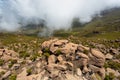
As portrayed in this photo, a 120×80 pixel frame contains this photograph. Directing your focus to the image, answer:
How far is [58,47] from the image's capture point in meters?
83.8

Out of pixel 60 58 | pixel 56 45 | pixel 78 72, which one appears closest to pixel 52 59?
pixel 60 58

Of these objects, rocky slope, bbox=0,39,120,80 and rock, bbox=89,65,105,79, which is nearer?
rocky slope, bbox=0,39,120,80

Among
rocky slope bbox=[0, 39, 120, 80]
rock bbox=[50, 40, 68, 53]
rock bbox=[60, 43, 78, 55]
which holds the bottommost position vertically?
rocky slope bbox=[0, 39, 120, 80]

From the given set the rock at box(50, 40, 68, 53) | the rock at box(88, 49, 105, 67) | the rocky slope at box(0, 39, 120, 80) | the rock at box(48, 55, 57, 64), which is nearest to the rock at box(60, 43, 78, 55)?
the rocky slope at box(0, 39, 120, 80)

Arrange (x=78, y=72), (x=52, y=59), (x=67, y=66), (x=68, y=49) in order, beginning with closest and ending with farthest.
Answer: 1. (x=78, y=72)
2. (x=67, y=66)
3. (x=52, y=59)
4. (x=68, y=49)

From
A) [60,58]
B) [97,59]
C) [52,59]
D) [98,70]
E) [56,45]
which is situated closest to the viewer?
[98,70]

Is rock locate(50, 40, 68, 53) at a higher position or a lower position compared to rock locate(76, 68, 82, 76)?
higher

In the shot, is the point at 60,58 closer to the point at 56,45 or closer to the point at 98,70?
the point at 56,45

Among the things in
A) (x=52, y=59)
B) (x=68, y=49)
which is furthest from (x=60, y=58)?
(x=68, y=49)

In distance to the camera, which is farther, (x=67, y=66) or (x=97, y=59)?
(x=97, y=59)

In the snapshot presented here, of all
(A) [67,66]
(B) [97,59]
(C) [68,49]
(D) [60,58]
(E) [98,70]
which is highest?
(C) [68,49]

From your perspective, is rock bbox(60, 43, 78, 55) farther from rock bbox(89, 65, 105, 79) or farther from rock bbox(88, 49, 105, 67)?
rock bbox(89, 65, 105, 79)

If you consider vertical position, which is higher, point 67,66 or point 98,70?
point 67,66

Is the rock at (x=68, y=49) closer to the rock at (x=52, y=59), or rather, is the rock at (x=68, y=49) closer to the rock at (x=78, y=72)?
the rock at (x=52, y=59)
